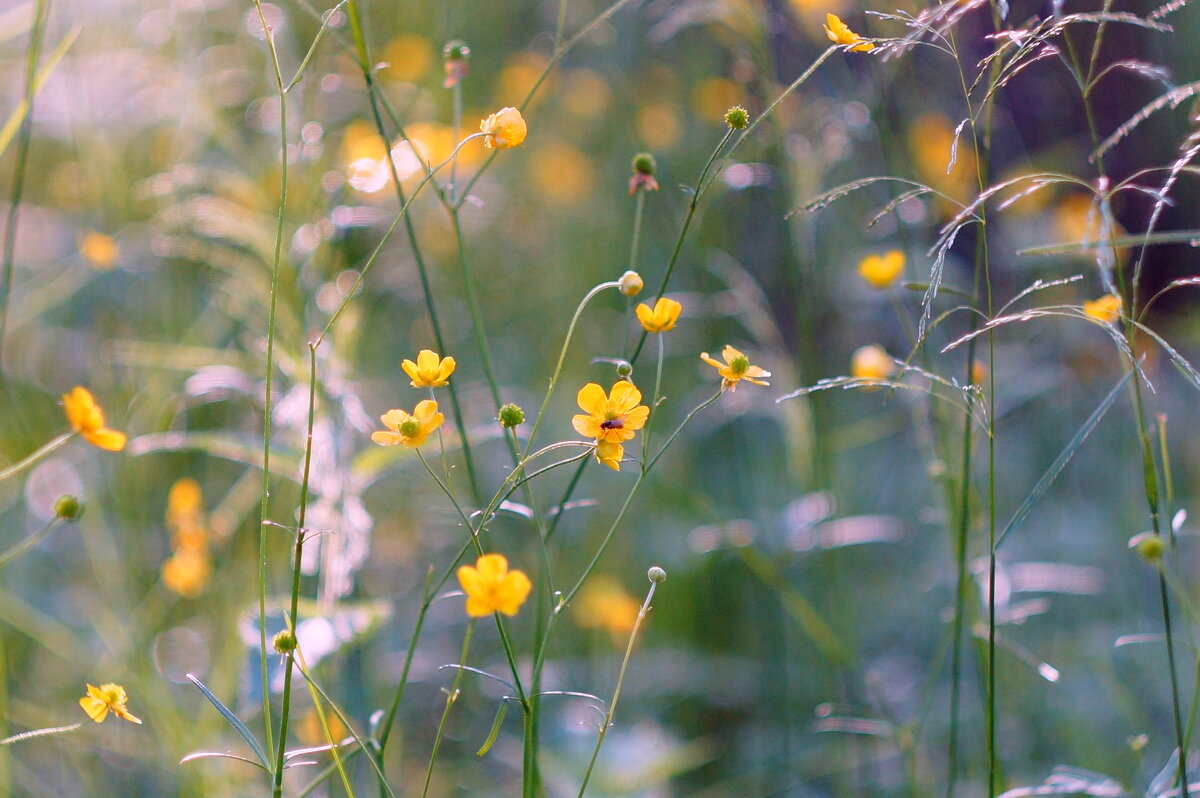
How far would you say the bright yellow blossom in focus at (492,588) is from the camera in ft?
1.56

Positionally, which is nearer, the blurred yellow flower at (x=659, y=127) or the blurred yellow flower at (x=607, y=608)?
the blurred yellow flower at (x=607, y=608)

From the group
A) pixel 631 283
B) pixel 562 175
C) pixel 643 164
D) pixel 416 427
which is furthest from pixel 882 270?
pixel 562 175

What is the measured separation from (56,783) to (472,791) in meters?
0.53

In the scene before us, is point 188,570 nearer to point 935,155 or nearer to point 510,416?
point 510,416

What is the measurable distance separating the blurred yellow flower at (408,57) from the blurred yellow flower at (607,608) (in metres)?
1.04

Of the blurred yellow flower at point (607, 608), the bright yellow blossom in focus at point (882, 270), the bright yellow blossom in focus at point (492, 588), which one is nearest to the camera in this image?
the bright yellow blossom in focus at point (492, 588)

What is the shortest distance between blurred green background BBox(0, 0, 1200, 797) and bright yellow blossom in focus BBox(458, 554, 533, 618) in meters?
0.39

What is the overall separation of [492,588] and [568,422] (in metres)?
1.27

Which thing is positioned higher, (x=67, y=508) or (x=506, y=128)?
(x=506, y=128)

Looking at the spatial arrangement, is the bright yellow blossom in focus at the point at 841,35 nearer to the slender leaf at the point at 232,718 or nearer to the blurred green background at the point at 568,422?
the blurred green background at the point at 568,422

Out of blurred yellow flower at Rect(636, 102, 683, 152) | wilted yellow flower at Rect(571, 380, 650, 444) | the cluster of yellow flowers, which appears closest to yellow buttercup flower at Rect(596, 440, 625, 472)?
wilted yellow flower at Rect(571, 380, 650, 444)

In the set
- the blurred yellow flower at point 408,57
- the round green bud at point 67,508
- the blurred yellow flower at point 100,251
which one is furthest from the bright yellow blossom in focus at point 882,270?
the blurred yellow flower at point 408,57

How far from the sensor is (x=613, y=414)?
21.9 inches

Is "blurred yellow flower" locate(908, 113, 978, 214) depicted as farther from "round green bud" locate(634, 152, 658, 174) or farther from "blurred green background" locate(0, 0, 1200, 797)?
"round green bud" locate(634, 152, 658, 174)
